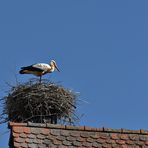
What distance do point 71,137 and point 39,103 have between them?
15.6 feet

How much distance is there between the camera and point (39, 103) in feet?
60.4

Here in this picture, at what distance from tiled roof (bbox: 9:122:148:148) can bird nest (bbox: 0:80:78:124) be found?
3.78m

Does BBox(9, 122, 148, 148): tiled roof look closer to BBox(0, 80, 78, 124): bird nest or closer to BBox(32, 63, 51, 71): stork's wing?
BBox(0, 80, 78, 124): bird nest

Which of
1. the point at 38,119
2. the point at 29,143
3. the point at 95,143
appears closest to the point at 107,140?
the point at 95,143

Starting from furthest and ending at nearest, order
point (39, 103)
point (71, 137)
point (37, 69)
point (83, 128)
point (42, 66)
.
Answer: point (42, 66) < point (37, 69) < point (39, 103) < point (83, 128) < point (71, 137)

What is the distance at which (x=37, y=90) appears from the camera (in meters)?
18.8

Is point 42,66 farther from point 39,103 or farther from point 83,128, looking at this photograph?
point 83,128

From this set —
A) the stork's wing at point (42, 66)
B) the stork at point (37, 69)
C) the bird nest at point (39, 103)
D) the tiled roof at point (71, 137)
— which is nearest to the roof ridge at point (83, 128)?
the tiled roof at point (71, 137)

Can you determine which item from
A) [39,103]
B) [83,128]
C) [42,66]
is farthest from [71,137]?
[42,66]

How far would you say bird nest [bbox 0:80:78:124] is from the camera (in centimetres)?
1812

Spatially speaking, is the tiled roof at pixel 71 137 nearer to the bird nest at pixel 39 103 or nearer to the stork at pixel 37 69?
the bird nest at pixel 39 103

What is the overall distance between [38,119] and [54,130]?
414cm

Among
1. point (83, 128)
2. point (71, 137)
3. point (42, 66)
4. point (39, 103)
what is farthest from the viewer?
point (42, 66)

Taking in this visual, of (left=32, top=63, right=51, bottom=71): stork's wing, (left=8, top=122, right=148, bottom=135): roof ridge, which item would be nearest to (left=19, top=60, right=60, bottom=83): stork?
(left=32, top=63, right=51, bottom=71): stork's wing
